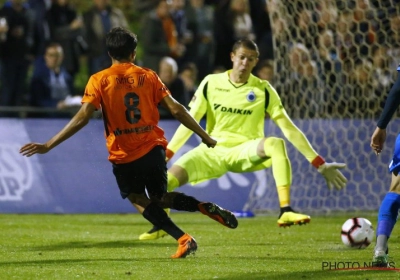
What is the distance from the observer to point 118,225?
10727mm

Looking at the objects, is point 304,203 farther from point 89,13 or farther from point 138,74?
point 138,74

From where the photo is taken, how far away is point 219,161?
957 cm

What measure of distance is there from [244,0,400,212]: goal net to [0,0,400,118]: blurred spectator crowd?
0.02 m

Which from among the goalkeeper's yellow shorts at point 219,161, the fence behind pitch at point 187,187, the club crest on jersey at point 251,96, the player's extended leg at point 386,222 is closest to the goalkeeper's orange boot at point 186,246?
the player's extended leg at point 386,222

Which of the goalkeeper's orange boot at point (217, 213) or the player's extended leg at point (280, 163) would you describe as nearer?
the goalkeeper's orange boot at point (217, 213)

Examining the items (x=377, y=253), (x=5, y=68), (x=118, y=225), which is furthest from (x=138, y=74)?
(x=5, y=68)

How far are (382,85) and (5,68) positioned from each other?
5621mm

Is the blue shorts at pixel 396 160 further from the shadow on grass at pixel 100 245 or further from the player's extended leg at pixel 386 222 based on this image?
the shadow on grass at pixel 100 245

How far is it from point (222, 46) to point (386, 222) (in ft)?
30.1

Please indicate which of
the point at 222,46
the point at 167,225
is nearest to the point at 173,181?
the point at 167,225

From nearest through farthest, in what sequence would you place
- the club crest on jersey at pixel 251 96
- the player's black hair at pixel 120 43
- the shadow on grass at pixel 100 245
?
the player's black hair at pixel 120 43 → the shadow on grass at pixel 100 245 → the club crest on jersey at pixel 251 96

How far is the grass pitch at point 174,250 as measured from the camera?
6.21 meters

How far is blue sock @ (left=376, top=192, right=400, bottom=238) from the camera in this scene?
642 centimetres

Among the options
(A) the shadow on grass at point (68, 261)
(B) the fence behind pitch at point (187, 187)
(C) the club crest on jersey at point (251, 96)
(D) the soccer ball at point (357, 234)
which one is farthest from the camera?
(B) the fence behind pitch at point (187, 187)
